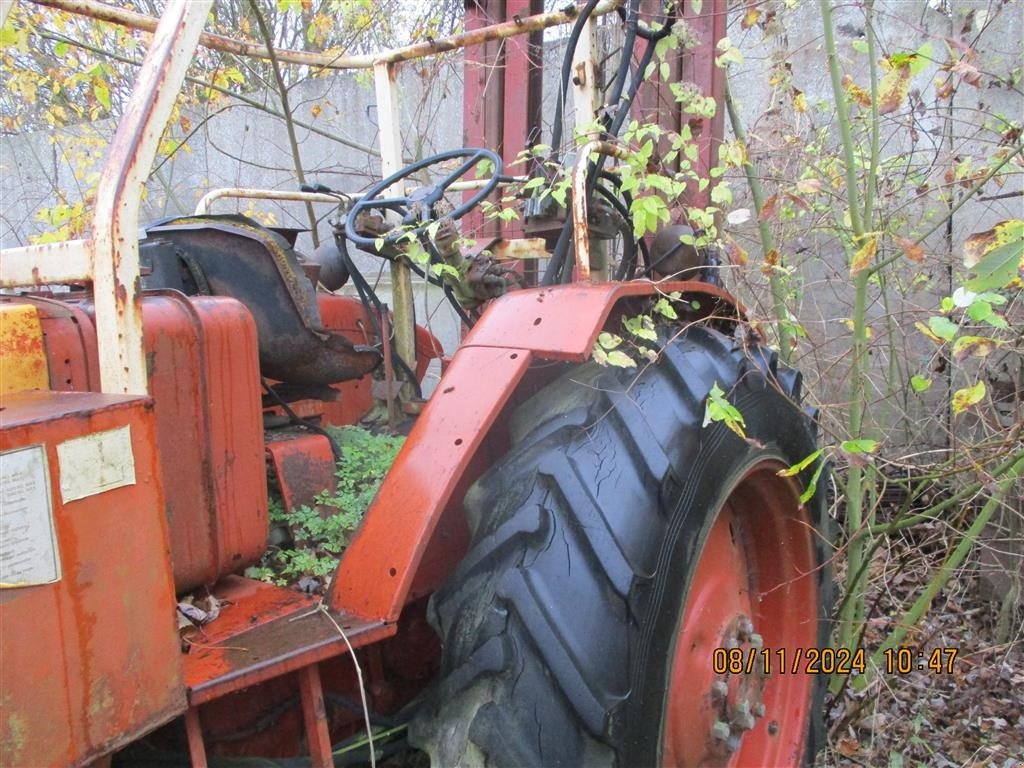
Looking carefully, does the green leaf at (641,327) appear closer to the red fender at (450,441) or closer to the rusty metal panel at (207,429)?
the red fender at (450,441)

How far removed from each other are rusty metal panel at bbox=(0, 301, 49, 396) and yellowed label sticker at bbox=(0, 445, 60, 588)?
0.24 metres

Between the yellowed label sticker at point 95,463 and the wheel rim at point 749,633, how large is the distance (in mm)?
1141

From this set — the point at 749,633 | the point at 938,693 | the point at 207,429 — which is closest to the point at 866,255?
the point at 749,633

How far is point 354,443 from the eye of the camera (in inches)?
79.7

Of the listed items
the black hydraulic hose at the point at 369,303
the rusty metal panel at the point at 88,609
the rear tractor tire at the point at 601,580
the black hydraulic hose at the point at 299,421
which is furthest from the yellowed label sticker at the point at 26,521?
the black hydraulic hose at the point at 369,303

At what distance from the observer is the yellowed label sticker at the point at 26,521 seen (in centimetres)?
96

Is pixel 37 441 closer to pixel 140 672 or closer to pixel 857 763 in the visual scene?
pixel 140 672

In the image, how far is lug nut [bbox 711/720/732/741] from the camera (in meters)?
1.91

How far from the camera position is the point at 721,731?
1.92 m

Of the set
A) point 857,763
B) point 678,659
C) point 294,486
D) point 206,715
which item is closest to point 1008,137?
point 678,659

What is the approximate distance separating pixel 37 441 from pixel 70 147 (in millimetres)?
7209

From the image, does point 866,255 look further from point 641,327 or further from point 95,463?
point 95,463

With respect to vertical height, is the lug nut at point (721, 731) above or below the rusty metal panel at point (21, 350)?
below

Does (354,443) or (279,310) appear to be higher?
(279,310)
